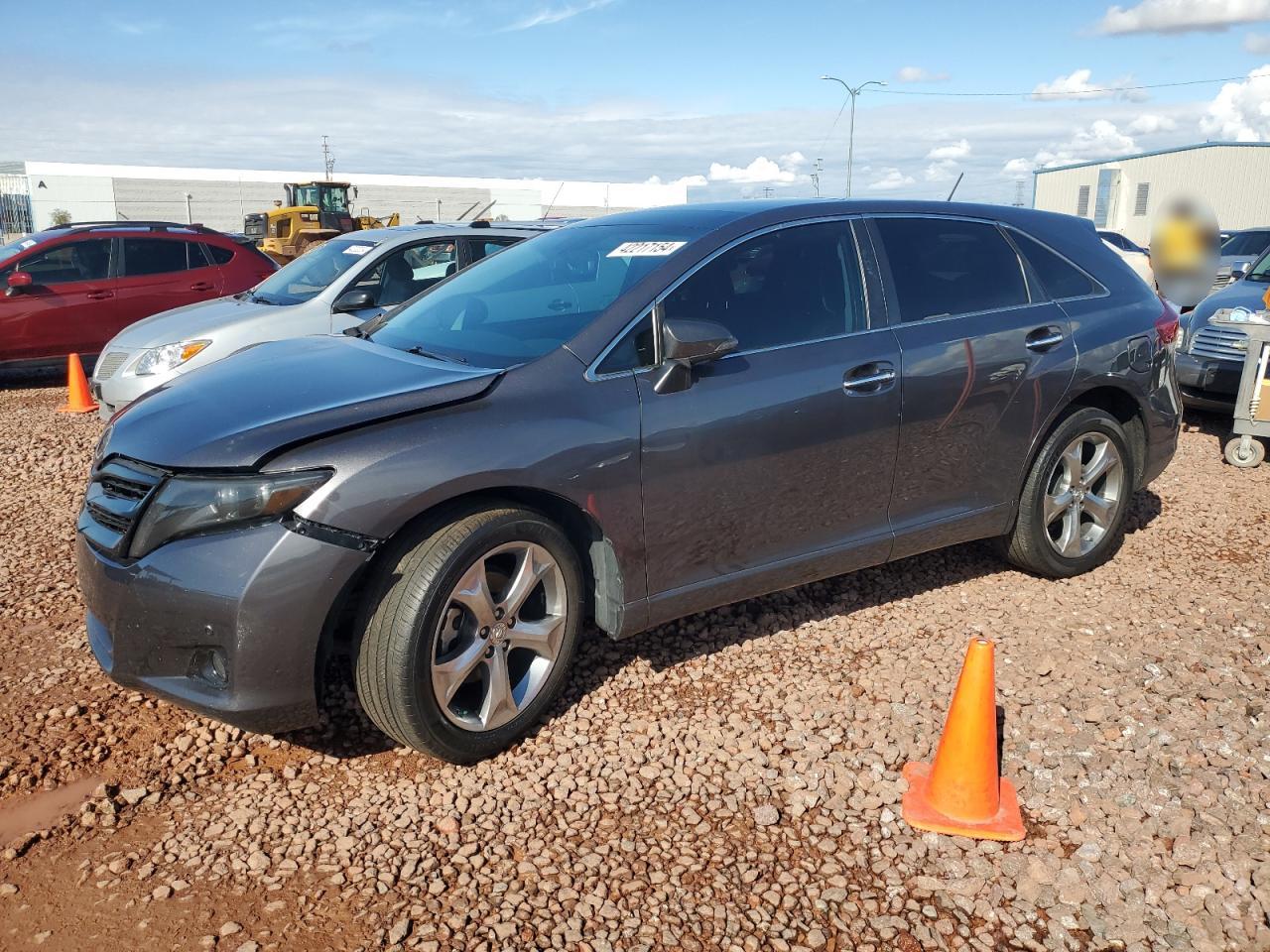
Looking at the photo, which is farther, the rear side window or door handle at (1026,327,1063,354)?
the rear side window

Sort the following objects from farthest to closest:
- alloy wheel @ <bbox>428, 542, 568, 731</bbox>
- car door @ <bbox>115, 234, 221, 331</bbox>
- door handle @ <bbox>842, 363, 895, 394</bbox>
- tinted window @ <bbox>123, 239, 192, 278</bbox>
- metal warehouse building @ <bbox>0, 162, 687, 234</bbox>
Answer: metal warehouse building @ <bbox>0, 162, 687, 234</bbox>, tinted window @ <bbox>123, 239, 192, 278</bbox>, car door @ <bbox>115, 234, 221, 331</bbox>, door handle @ <bbox>842, 363, 895, 394</bbox>, alloy wheel @ <bbox>428, 542, 568, 731</bbox>

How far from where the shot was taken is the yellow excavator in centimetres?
2930

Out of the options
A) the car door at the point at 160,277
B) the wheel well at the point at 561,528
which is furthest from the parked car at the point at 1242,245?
the wheel well at the point at 561,528

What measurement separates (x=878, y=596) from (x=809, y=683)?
1018 millimetres

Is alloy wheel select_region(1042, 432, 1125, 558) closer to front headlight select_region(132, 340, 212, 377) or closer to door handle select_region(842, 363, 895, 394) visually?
door handle select_region(842, 363, 895, 394)

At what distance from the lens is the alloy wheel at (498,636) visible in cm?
321

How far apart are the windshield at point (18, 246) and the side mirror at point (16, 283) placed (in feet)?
0.77

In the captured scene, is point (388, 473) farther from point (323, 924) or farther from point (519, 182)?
point (519, 182)

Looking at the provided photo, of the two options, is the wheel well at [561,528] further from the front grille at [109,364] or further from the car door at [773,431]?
the front grille at [109,364]

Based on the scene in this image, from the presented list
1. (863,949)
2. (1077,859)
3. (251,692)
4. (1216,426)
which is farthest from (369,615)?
(1216,426)

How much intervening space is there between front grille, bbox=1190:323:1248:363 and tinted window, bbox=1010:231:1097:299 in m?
4.25

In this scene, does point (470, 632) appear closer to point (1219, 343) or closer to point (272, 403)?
point (272, 403)

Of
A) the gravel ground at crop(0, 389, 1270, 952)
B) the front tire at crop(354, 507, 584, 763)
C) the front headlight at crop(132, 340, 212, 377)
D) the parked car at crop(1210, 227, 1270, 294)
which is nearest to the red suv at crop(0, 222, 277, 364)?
the front headlight at crop(132, 340, 212, 377)

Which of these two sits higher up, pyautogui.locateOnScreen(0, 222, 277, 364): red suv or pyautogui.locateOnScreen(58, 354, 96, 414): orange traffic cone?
pyautogui.locateOnScreen(0, 222, 277, 364): red suv
